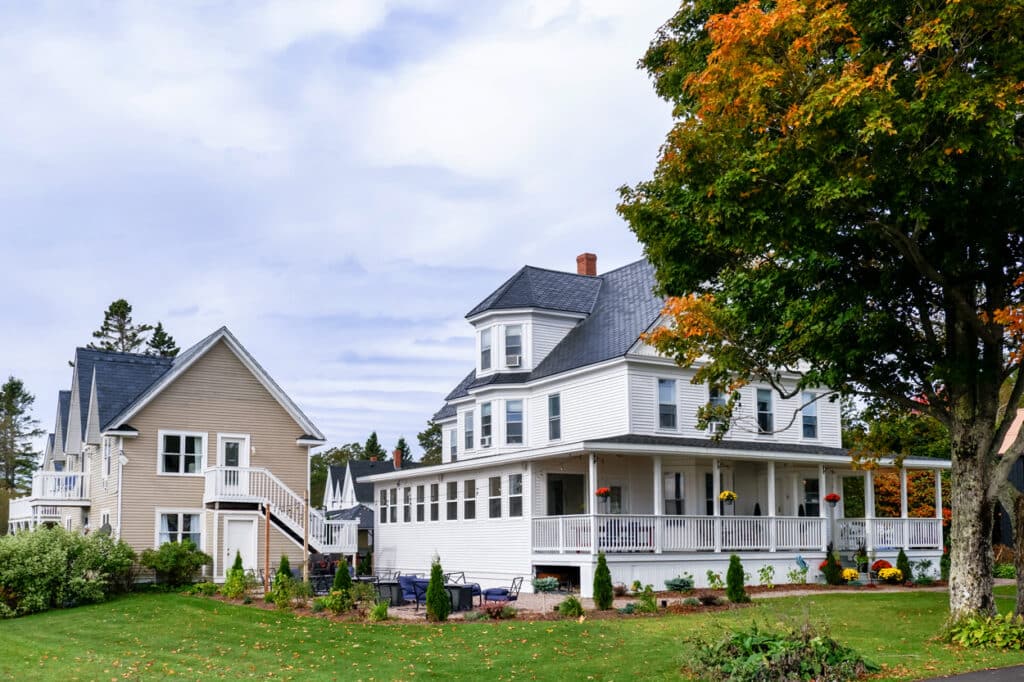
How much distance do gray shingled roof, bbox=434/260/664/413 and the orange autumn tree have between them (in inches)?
543

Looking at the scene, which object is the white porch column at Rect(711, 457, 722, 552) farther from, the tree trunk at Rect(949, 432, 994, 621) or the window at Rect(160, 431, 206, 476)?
the window at Rect(160, 431, 206, 476)

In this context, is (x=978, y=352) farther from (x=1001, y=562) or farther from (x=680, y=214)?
(x=1001, y=562)

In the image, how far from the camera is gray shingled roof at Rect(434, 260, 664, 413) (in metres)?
32.8

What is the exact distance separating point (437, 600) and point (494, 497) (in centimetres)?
1129

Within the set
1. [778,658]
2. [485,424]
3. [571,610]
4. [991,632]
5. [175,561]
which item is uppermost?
[485,424]

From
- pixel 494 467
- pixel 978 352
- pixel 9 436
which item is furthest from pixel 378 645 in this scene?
pixel 9 436

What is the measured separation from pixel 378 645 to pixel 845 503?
25.4 metres

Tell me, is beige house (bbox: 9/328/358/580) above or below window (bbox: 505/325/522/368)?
below

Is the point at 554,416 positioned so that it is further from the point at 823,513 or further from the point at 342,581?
the point at 342,581

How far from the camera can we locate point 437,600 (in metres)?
21.5

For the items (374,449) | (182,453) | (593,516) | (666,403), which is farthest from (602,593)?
(374,449)

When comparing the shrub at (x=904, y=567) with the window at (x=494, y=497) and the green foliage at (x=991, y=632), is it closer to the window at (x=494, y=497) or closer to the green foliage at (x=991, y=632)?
the window at (x=494, y=497)

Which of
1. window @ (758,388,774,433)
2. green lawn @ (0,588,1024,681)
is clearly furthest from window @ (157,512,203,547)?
window @ (758,388,774,433)

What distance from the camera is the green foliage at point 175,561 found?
3117 cm
